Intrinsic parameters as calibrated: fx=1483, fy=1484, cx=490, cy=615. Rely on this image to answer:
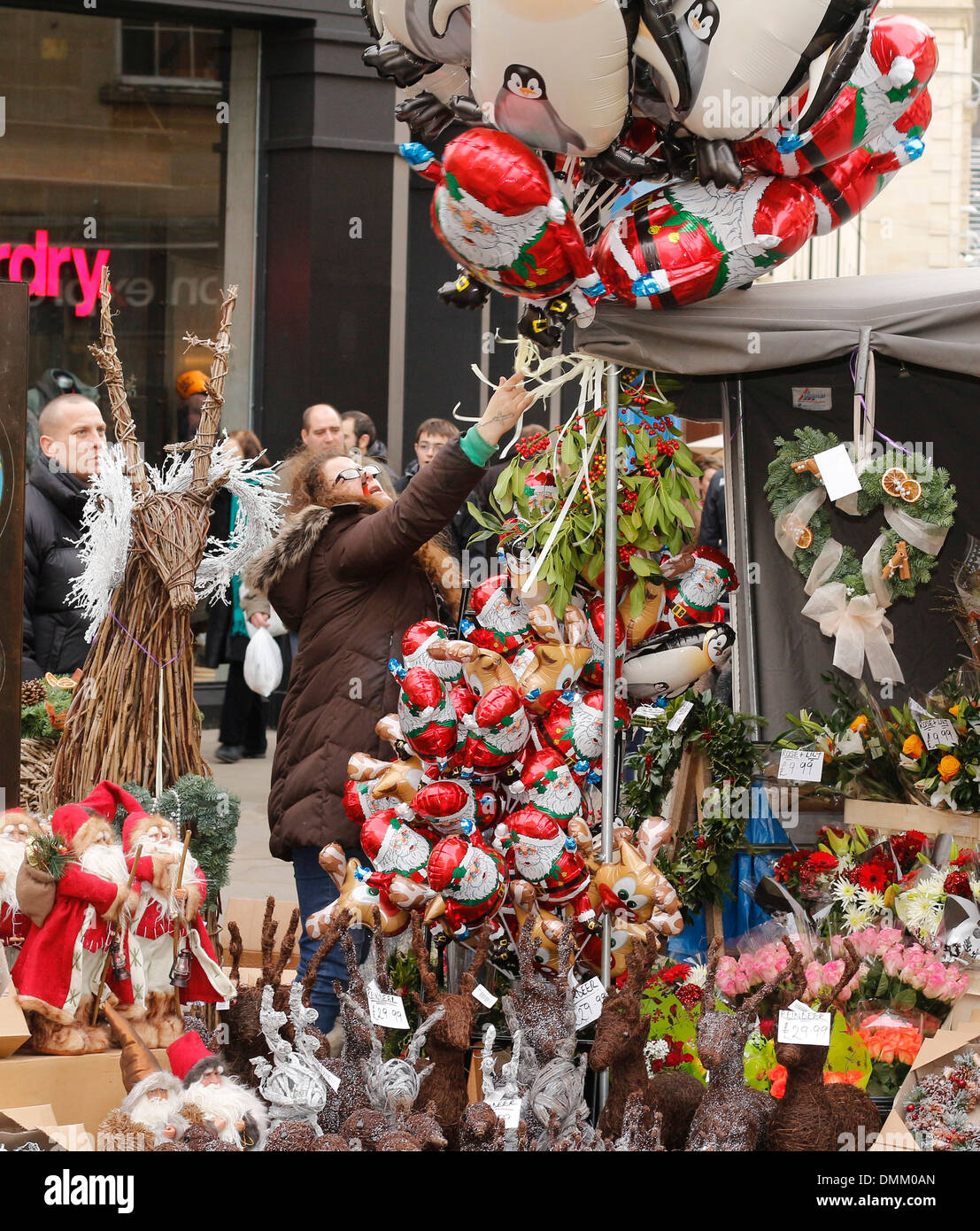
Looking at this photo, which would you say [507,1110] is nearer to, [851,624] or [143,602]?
[143,602]

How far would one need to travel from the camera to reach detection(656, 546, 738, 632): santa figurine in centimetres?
417

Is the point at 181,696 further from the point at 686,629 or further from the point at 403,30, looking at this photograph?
the point at 403,30

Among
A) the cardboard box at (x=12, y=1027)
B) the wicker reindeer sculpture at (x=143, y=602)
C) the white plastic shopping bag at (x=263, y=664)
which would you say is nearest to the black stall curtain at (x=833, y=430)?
the wicker reindeer sculpture at (x=143, y=602)

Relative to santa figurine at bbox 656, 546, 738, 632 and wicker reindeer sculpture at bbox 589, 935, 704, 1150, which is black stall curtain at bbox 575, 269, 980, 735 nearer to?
santa figurine at bbox 656, 546, 738, 632

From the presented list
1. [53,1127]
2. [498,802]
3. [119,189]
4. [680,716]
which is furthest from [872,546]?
[119,189]

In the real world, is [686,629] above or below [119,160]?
below

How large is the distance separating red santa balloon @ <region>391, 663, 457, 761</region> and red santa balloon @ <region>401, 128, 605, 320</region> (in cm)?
98

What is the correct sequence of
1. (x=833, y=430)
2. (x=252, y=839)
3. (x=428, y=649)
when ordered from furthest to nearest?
(x=252, y=839), (x=833, y=430), (x=428, y=649)

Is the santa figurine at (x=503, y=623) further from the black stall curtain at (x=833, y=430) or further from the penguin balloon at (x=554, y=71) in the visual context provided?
the penguin balloon at (x=554, y=71)

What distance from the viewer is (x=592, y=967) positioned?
388 centimetres

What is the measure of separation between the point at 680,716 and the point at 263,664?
2873 mm

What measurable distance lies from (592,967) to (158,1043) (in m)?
1.14

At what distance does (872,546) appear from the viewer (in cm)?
470
